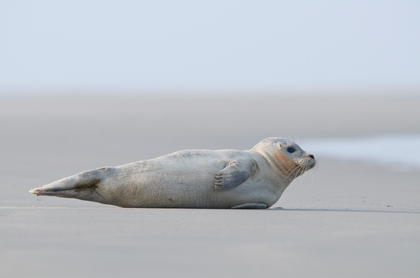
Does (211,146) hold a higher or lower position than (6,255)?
higher

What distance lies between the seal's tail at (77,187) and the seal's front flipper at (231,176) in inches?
36.7

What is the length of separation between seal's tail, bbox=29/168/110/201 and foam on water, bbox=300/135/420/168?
18.7 feet

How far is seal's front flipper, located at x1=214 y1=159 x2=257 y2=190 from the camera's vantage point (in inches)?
342

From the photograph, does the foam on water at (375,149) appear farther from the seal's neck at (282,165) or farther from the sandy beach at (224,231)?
the seal's neck at (282,165)

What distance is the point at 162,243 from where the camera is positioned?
616 cm

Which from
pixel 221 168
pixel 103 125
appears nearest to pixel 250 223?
pixel 221 168

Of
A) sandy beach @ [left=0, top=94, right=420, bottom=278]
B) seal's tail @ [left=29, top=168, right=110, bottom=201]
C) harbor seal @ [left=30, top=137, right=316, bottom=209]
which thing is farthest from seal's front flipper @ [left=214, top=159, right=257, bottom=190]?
seal's tail @ [left=29, top=168, right=110, bottom=201]

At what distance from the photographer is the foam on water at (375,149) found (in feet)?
47.5

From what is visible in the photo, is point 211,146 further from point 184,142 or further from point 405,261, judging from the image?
point 405,261

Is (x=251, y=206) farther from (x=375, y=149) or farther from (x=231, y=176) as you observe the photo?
(x=375, y=149)

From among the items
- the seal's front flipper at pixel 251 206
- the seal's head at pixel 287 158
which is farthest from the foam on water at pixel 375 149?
the seal's front flipper at pixel 251 206

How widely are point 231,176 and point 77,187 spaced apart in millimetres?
1217

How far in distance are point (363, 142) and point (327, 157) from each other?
3186 mm

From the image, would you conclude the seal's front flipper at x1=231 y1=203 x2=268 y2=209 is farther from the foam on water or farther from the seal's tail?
the foam on water
